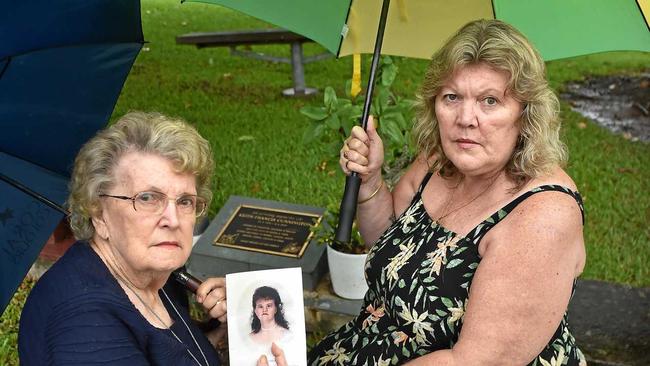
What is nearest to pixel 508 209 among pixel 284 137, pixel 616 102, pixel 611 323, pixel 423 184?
pixel 423 184

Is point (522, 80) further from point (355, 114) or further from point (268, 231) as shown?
point (268, 231)

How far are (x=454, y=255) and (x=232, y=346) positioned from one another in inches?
30.3

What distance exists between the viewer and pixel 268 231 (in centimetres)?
421

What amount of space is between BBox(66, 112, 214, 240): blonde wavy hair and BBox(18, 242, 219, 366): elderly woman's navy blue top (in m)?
0.13

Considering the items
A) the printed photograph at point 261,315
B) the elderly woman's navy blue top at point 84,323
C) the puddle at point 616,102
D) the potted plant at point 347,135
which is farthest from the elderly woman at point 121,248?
the puddle at point 616,102

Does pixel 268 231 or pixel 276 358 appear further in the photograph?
pixel 268 231

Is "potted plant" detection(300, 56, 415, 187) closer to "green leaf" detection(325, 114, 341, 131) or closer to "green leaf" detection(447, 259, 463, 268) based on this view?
"green leaf" detection(325, 114, 341, 131)

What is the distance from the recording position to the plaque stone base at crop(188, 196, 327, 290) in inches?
156

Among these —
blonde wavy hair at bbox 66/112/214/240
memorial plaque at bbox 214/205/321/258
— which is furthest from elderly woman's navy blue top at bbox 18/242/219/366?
memorial plaque at bbox 214/205/321/258

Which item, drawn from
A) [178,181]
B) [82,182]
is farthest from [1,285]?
[178,181]

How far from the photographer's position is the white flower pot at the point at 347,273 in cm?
370

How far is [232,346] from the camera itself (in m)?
2.06

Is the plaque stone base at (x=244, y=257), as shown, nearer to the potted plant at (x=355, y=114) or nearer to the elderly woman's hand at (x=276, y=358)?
the potted plant at (x=355, y=114)

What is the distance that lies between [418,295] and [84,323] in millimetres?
1022
